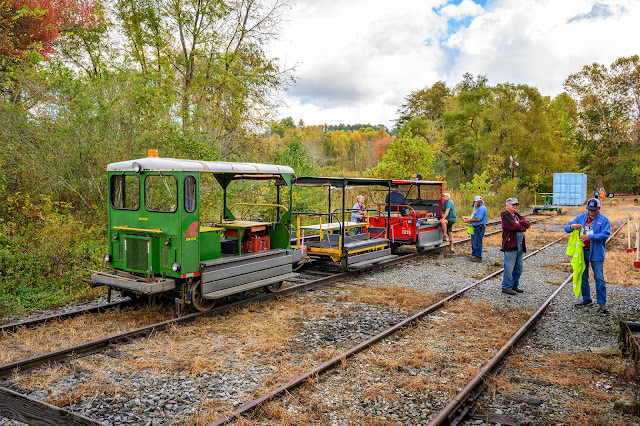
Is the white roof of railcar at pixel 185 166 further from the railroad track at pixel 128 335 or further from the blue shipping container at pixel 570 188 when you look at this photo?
the blue shipping container at pixel 570 188

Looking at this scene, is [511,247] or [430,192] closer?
[511,247]

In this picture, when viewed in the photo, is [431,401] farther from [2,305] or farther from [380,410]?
[2,305]

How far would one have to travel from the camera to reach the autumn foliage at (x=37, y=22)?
1088 centimetres

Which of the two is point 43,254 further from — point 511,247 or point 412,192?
point 412,192

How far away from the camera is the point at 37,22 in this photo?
12.0 meters

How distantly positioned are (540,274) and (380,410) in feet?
27.5

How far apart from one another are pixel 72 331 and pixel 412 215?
368 inches


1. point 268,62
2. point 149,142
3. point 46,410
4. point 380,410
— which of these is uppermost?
point 268,62

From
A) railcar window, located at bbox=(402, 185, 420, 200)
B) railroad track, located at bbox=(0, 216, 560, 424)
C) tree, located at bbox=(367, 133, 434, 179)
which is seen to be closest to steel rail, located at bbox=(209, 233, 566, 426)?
railroad track, located at bbox=(0, 216, 560, 424)

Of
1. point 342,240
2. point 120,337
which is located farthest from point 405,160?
point 120,337

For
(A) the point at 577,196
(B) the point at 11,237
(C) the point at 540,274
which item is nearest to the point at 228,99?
(B) the point at 11,237

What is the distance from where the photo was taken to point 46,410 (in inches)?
149

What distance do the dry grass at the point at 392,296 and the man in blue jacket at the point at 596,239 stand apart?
2630mm

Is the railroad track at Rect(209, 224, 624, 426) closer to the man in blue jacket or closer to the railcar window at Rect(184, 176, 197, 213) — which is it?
the man in blue jacket
